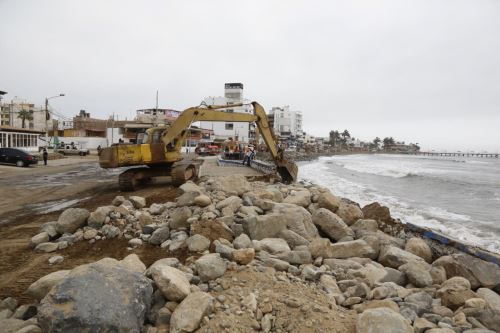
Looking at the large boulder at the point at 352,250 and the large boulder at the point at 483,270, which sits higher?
the large boulder at the point at 352,250

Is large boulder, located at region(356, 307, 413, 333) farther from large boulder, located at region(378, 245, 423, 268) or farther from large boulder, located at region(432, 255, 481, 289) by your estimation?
large boulder, located at region(432, 255, 481, 289)

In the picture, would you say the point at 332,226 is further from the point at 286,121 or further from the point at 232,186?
the point at 286,121

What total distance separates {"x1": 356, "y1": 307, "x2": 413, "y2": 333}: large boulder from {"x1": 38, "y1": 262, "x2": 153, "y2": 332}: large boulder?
2.56 metres

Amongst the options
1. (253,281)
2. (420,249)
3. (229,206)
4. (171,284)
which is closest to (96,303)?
(171,284)

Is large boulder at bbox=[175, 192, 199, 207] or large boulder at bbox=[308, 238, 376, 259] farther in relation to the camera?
large boulder at bbox=[175, 192, 199, 207]

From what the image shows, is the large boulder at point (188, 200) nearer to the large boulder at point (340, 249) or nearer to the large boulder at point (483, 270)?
the large boulder at point (340, 249)

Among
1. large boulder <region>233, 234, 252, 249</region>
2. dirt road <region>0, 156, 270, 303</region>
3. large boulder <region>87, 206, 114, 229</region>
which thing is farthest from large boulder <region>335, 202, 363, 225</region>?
large boulder <region>87, 206, 114, 229</region>

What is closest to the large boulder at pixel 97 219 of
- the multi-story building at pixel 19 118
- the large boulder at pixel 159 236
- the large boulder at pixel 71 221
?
the large boulder at pixel 71 221

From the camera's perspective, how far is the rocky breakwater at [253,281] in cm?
370

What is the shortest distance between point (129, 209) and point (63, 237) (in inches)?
71.2

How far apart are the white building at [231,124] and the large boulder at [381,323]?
249ft

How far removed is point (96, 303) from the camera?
139 inches

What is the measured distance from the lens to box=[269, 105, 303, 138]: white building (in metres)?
121

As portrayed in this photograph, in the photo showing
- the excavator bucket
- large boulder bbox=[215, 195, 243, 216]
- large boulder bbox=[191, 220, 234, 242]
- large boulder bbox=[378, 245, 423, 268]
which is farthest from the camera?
the excavator bucket
